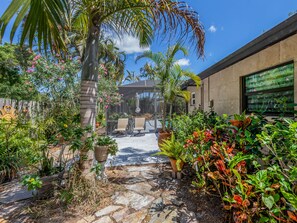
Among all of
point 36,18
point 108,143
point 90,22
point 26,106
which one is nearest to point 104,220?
point 108,143

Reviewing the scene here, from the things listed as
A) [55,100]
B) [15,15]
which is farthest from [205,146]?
[55,100]

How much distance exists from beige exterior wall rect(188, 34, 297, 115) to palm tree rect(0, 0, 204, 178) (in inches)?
66.8

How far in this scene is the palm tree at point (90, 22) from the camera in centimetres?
223

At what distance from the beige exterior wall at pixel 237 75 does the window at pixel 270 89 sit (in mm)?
167

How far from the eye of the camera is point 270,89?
4078mm

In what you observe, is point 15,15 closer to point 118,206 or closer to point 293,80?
point 118,206

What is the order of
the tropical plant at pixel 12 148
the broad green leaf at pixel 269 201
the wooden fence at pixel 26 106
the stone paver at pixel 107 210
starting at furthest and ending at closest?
the wooden fence at pixel 26 106 → the tropical plant at pixel 12 148 → the stone paver at pixel 107 210 → the broad green leaf at pixel 269 201

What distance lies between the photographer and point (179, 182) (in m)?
3.66

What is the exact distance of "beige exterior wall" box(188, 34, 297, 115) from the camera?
3.43 m

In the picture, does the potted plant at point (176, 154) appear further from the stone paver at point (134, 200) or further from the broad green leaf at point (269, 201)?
the broad green leaf at point (269, 201)

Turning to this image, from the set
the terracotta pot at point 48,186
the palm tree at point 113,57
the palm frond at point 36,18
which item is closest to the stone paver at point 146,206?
the terracotta pot at point 48,186

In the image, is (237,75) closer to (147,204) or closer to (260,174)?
(260,174)

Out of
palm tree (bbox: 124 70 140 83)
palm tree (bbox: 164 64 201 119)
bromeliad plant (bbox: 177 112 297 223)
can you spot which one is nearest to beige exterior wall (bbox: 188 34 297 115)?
palm tree (bbox: 164 64 201 119)

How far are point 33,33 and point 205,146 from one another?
315 centimetres
